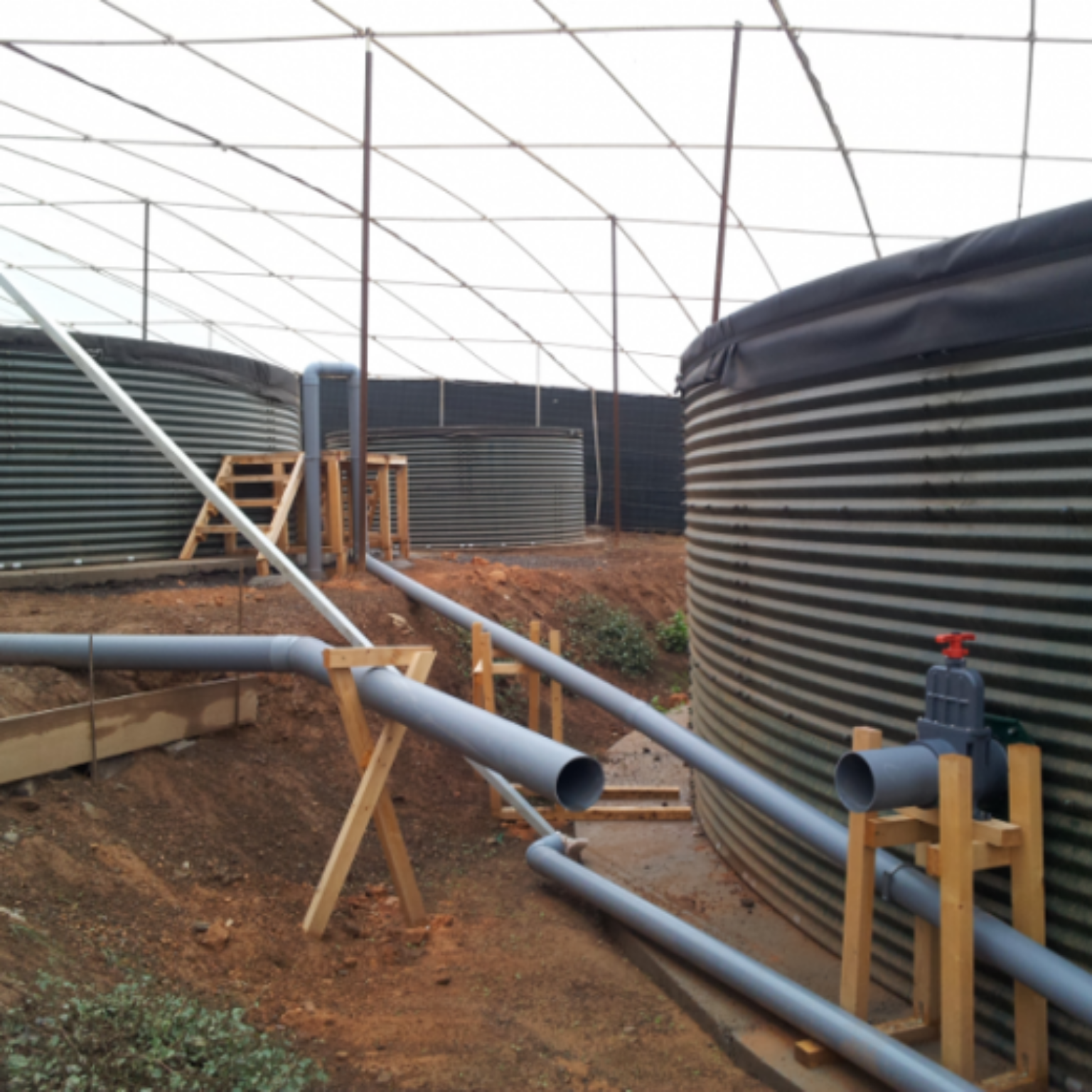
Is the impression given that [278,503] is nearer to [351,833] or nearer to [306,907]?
[306,907]

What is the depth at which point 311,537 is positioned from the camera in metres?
10.0

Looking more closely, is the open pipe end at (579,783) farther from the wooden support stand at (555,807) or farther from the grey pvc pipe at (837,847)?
the wooden support stand at (555,807)

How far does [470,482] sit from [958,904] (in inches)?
574

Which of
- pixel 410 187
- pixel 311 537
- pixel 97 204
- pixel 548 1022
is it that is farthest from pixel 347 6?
pixel 548 1022

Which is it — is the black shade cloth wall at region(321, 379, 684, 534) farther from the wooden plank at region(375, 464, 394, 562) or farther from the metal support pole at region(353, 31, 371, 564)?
the metal support pole at region(353, 31, 371, 564)

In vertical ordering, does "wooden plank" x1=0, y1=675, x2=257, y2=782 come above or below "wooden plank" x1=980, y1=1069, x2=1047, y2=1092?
above

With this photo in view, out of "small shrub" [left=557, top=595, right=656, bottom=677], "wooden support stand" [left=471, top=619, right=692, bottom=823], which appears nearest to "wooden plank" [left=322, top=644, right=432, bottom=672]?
"wooden support stand" [left=471, top=619, right=692, bottom=823]

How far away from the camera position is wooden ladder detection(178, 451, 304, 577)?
979cm

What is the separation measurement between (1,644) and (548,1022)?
3934 mm

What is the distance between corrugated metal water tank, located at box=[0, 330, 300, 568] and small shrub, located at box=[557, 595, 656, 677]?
14.8 ft

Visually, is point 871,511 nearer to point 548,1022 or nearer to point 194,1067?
point 548,1022

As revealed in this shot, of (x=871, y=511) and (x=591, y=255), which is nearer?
(x=871, y=511)

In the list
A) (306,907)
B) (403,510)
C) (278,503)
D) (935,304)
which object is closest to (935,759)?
(935,304)

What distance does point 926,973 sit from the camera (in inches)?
136
